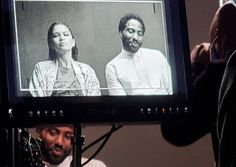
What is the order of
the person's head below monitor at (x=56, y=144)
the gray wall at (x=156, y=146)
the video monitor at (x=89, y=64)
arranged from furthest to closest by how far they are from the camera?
the gray wall at (x=156, y=146), the person's head below monitor at (x=56, y=144), the video monitor at (x=89, y=64)

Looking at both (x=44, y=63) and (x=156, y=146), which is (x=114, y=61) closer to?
(x=44, y=63)

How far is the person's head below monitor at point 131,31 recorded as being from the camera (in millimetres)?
857

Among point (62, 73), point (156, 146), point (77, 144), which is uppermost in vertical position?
point (62, 73)

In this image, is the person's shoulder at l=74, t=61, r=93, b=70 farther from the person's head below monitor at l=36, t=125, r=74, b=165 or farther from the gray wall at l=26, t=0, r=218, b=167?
the gray wall at l=26, t=0, r=218, b=167

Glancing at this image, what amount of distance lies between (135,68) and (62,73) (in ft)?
0.39

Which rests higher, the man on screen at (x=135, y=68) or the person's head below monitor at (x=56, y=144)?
the man on screen at (x=135, y=68)

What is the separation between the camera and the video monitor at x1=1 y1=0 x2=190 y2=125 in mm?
820

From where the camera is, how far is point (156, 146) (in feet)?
7.51

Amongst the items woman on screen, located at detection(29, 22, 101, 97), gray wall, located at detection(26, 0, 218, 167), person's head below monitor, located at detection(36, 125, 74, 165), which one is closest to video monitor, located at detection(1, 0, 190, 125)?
woman on screen, located at detection(29, 22, 101, 97)

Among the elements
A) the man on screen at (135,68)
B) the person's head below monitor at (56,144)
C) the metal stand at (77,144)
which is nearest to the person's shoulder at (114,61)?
the man on screen at (135,68)

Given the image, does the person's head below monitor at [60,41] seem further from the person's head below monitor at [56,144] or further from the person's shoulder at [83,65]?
the person's head below monitor at [56,144]

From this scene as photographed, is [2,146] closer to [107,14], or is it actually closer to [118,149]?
[107,14]

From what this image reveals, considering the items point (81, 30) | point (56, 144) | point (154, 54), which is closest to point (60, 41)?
point (81, 30)

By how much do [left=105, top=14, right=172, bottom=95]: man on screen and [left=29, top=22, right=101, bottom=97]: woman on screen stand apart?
1.3 inches
